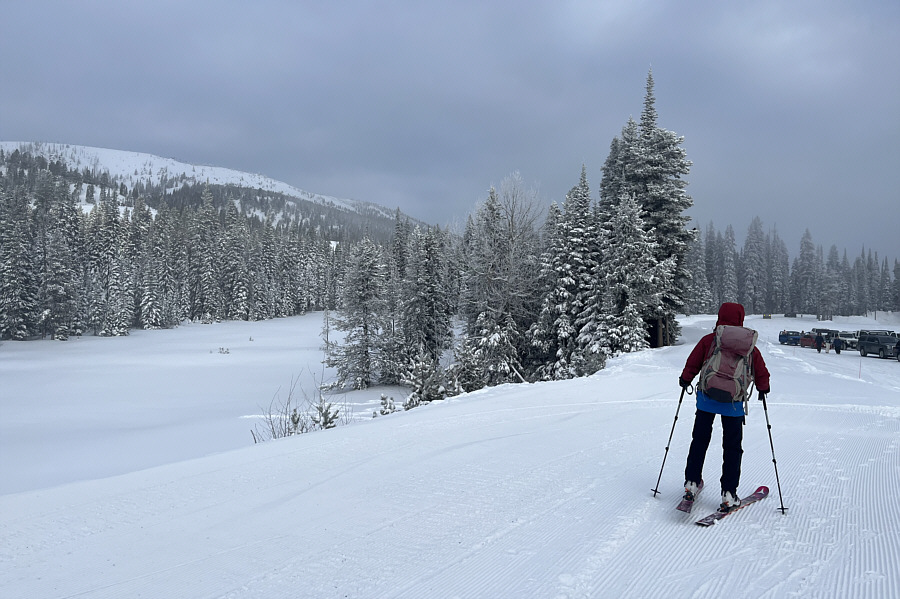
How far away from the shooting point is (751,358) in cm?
467

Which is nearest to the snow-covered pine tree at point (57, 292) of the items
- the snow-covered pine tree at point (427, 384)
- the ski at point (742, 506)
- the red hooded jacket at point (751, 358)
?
the snow-covered pine tree at point (427, 384)

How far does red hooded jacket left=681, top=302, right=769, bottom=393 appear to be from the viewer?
462 cm

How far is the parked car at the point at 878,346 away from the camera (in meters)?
29.1

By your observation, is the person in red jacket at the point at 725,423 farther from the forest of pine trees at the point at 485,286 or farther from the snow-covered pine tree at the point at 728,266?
the snow-covered pine tree at the point at 728,266

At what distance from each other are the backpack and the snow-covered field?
3.56 feet

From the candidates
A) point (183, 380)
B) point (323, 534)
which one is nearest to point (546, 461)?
point (323, 534)

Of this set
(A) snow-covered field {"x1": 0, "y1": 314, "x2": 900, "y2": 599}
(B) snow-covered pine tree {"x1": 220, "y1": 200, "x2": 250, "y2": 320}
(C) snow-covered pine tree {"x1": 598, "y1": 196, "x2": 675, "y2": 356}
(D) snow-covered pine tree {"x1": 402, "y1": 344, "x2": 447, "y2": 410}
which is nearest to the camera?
(A) snow-covered field {"x1": 0, "y1": 314, "x2": 900, "y2": 599}

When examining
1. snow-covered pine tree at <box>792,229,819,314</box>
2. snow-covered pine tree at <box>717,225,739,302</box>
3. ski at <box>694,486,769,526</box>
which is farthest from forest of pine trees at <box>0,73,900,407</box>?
snow-covered pine tree at <box>792,229,819,314</box>

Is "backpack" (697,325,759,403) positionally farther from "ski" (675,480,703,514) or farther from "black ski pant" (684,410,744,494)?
"ski" (675,480,703,514)

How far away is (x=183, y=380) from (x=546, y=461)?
3551cm

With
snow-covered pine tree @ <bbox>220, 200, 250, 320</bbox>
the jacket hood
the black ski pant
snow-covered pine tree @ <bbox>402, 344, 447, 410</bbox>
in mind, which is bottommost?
snow-covered pine tree @ <bbox>402, 344, 447, 410</bbox>

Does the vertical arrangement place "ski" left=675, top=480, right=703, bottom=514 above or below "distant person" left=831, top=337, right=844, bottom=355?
above

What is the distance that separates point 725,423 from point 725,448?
0.22 metres

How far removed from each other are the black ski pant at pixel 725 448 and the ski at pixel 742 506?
0.67ft
